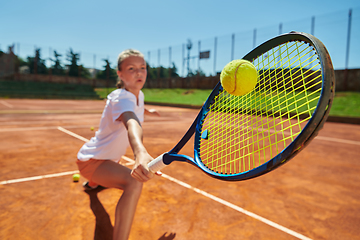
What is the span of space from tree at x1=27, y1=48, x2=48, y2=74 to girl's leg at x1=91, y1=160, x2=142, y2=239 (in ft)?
117

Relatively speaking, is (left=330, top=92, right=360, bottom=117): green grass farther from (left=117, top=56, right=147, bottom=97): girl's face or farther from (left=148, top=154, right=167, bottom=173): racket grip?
(left=148, top=154, right=167, bottom=173): racket grip

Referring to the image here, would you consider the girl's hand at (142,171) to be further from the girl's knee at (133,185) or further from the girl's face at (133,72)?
the girl's face at (133,72)

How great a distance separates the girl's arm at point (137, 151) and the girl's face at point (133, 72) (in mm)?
368

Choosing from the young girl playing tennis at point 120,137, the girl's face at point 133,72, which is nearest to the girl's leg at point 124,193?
the young girl playing tennis at point 120,137

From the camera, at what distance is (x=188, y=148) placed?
15.6 ft

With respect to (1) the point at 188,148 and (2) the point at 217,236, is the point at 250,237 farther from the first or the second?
(1) the point at 188,148

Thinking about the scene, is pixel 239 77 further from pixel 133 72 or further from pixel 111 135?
pixel 111 135

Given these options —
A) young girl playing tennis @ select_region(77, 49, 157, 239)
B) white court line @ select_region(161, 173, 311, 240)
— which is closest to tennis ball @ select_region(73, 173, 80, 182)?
young girl playing tennis @ select_region(77, 49, 157, 239)

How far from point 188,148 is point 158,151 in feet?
2.33

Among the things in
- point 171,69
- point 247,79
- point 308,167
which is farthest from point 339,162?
point 171,69

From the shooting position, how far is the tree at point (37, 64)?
104 feet

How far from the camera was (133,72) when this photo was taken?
2018 millimetres

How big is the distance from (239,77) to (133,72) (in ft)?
3.27

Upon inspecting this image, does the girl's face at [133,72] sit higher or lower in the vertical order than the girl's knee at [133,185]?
higher
